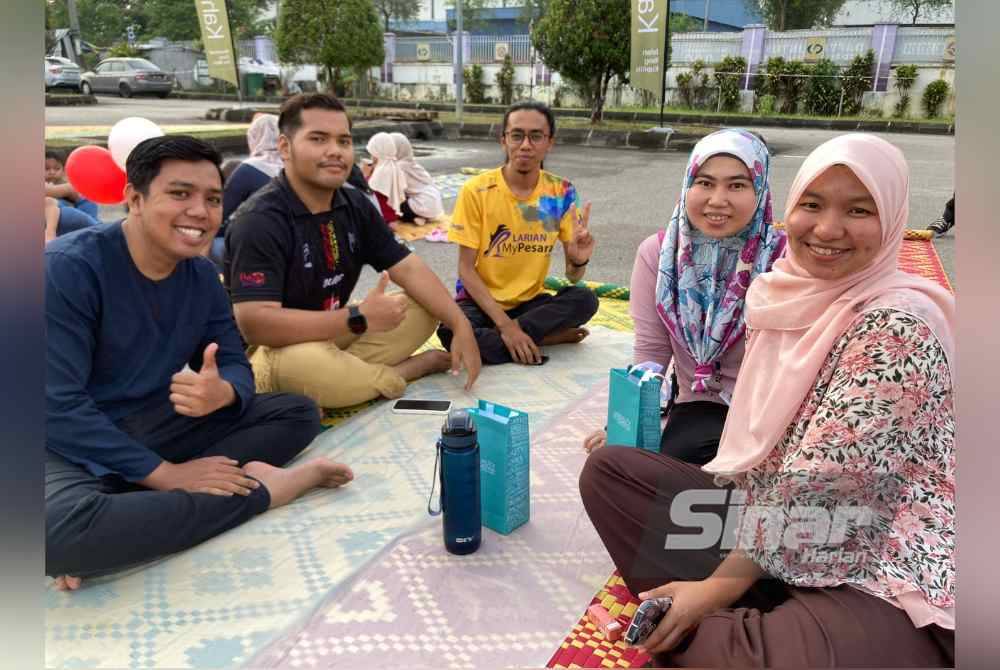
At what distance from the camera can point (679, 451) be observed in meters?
2.01

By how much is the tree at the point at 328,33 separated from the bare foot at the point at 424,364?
7297 millimetres

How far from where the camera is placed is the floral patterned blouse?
1.18 metres

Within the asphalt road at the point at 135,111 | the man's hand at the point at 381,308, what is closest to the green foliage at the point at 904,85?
the asphalt road at the point at 135,111

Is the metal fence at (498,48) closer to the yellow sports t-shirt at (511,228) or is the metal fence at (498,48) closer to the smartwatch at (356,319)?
the yellow sports t-shirt at (511,228)

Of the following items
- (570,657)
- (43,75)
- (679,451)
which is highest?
(43,75)

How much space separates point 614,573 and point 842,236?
93cm

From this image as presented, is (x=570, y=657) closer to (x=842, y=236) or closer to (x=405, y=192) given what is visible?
(x=842, y=236)

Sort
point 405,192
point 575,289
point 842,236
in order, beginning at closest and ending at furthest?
point 842,236
point 575,289
point 405,192

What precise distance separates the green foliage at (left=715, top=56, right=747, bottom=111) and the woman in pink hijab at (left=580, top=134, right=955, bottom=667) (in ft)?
35.0

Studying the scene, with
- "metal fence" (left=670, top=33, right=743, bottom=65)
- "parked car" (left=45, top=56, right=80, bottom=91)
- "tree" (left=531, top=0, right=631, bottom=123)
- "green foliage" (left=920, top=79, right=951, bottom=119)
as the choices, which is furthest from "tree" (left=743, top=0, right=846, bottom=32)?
"metal fence" (left=670, top=33, right=743, bottom=65)

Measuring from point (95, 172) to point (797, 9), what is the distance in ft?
12.9

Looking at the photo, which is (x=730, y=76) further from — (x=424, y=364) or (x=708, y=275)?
(x=708, y=275)

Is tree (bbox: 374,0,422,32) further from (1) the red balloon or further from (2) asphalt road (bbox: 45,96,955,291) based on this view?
(1) the red balloon
